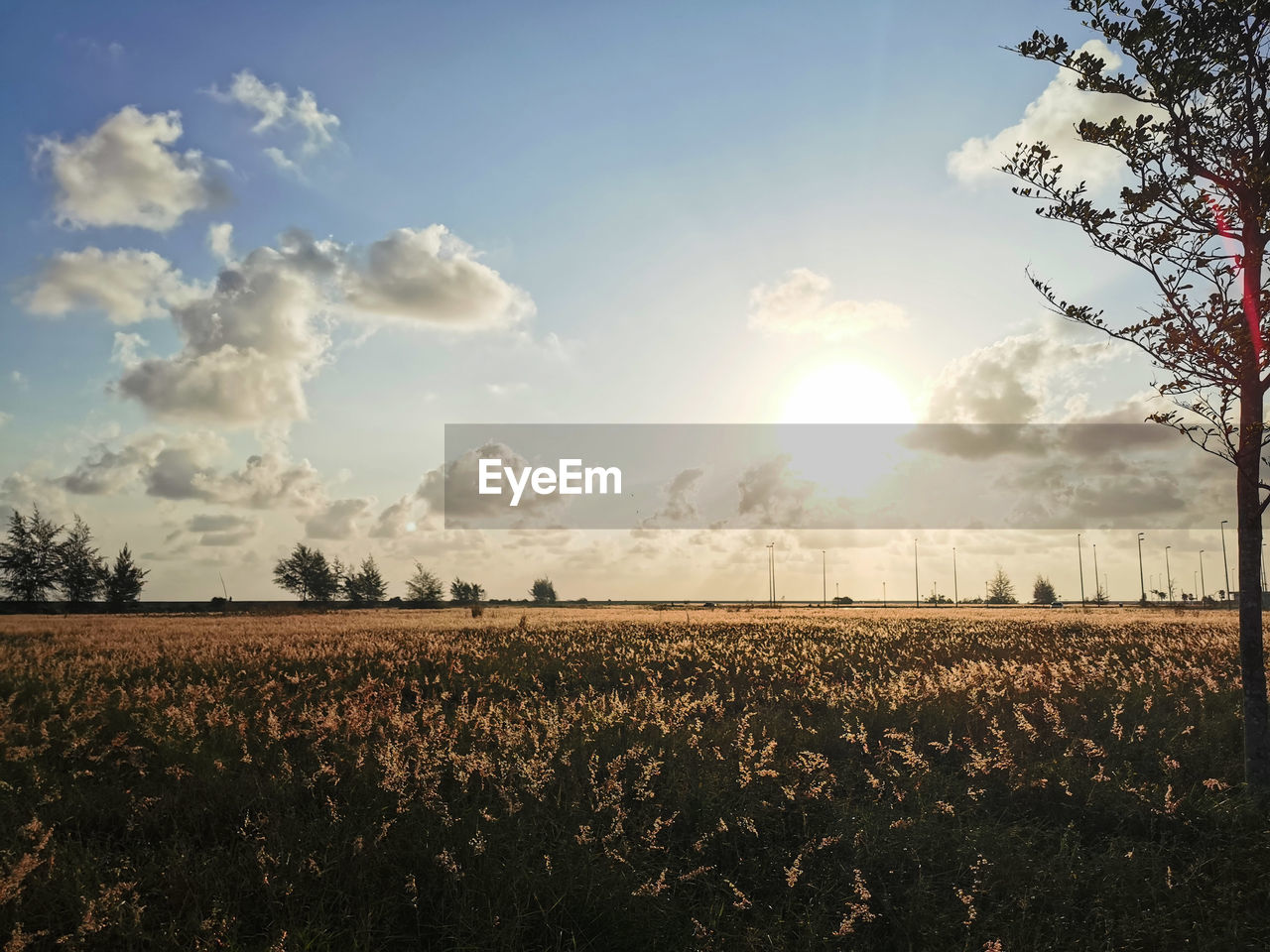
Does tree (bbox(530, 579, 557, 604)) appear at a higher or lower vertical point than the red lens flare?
lower

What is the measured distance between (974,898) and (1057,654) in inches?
599

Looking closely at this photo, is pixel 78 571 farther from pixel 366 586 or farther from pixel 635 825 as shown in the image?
pixel 635 825

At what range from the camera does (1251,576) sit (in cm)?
861

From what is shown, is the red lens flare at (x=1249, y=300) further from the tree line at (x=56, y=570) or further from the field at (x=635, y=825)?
the tree line at (x=56, y=570)

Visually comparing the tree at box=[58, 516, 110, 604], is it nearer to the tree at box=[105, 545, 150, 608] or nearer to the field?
the tree at box=[105, 545, 150, 608]

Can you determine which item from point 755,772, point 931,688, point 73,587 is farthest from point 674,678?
point 73,587

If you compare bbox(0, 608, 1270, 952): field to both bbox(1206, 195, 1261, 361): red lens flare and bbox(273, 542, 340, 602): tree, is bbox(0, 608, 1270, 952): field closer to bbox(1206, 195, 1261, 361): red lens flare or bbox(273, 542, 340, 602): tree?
bbox(1206, 195, 1261, 361): red lens flare

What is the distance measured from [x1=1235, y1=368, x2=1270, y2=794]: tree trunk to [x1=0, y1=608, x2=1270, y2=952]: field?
66 centimetres

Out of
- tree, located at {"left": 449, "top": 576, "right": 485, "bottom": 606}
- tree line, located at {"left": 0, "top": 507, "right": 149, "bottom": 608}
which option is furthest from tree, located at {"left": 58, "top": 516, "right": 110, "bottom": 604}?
tree, located at {"left": 449, "top": 576, "right": 485, "bottom": 606}

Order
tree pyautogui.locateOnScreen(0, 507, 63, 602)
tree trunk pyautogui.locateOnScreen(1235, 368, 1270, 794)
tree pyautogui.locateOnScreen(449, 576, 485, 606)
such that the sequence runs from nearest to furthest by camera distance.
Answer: tree trunk pyautogui.locateOnScreen(1235, 368, 1270, 794)
tree pyautogui.locateOnScreen(0, 507, 63, 602)
tree pyautogui.locateOnScreen(449, 576, 485, 606)

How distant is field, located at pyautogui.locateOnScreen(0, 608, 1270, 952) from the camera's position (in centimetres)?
557

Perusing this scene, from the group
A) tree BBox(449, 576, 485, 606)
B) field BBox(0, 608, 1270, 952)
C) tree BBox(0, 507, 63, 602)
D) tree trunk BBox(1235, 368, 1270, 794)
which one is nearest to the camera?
field BBox(0, 608, 1270, 952)

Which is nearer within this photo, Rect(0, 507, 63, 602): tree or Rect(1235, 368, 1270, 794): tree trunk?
Rect(1235, 368, 1270, 794): tree trunk

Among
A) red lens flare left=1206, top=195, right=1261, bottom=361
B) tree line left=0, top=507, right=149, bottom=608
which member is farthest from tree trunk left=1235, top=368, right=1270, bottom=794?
tree line left=0, top=507, right=149, bottom=608
